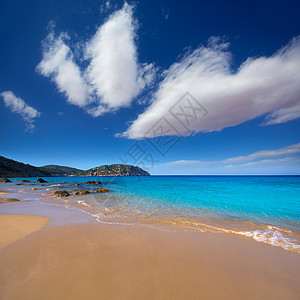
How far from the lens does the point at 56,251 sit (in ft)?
15.1

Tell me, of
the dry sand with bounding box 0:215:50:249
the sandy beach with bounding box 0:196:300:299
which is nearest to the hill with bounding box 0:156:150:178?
the dry sand with bounding box 0:215:50:249

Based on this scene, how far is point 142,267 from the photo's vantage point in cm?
388

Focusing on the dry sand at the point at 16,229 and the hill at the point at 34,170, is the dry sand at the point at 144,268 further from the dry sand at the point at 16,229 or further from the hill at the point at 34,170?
the hill at the point at 34,170

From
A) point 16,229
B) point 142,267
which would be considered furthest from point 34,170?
point 142,267

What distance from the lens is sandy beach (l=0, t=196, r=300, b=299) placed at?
3.03 metres

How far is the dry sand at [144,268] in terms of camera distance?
3.02m

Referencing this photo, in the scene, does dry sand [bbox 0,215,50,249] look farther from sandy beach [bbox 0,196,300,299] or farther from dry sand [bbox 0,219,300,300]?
dry sand [bbox 0,219,300,300]

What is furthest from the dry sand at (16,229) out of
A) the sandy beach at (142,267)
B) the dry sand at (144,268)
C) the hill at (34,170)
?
the hill at (34,170)

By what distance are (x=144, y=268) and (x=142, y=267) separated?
73mm

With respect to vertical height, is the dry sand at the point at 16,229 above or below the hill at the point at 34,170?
below

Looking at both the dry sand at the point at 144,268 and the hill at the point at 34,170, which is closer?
the dry sand at the point at 144,268

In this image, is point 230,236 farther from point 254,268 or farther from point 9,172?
point 9,172

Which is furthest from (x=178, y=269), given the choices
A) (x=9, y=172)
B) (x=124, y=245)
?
(x=9, y=172)

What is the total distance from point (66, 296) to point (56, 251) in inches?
91.3
